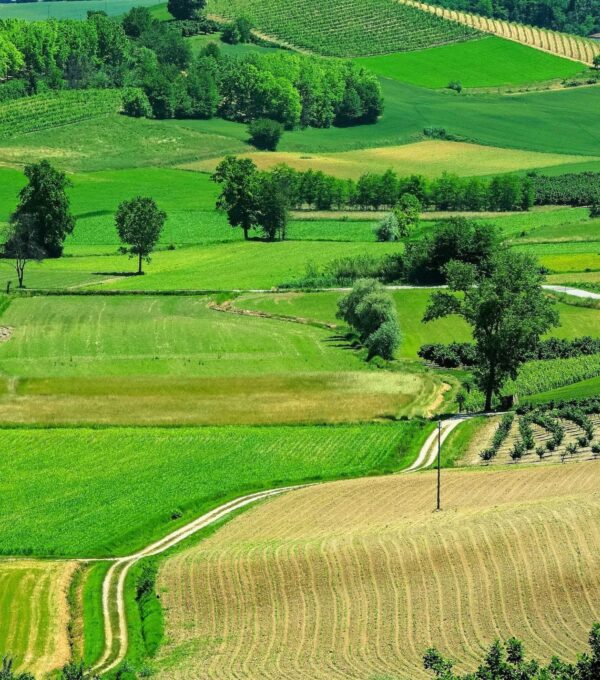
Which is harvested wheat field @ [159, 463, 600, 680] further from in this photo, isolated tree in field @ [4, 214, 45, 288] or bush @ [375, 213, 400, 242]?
bush @ [375, 213, 400, 242]

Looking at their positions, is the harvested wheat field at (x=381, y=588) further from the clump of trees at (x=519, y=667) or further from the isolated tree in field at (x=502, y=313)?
the isolated tree in field at (x=502, y=313)

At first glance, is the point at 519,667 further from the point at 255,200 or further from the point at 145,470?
the point at 255,200

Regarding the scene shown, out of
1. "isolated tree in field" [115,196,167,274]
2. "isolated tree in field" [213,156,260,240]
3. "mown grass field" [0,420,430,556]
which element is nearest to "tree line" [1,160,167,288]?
"isolated tree in field" [115,196,167,274]

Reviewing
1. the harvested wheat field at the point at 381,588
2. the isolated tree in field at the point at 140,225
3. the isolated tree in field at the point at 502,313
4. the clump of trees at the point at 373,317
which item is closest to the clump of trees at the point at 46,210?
the isolated tree in field at the point at 140,225

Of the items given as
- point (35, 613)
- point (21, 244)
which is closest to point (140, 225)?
point (21, 244)

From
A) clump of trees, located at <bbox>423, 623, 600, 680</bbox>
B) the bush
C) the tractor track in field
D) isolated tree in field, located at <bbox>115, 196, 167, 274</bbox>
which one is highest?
clump of trees, located at <bbox>423, 623, 600, 680</bbox>
